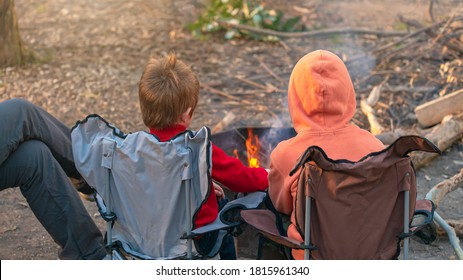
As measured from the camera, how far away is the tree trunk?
7.20 metres

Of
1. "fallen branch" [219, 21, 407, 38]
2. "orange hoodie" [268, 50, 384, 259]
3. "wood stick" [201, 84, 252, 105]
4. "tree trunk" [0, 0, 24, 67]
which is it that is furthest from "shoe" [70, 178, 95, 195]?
"fallen branch" [219, 21, 407, 38]

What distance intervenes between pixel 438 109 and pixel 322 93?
8.90ft

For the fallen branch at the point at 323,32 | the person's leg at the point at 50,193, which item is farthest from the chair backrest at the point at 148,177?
the fallen branch at the point at 323,32

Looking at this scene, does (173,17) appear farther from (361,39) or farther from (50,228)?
(50,228)

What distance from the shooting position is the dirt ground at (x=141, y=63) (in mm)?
5023

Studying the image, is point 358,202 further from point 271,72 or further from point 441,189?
point 271,72

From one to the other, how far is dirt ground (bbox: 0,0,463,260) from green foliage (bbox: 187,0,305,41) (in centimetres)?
15

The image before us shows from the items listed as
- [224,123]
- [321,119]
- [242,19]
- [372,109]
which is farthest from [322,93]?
[242,19]

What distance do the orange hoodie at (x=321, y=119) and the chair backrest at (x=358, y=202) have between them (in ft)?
0.47

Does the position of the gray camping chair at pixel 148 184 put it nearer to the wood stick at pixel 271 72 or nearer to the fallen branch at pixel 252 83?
the fallen branch at pixel 252 83

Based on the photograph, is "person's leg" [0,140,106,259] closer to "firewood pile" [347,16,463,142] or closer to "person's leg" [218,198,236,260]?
"person's leg" [218,198,236,260]

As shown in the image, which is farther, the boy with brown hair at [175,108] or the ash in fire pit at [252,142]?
the ash in fire pit at [252,142]

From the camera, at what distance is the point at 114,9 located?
9.36 meters
